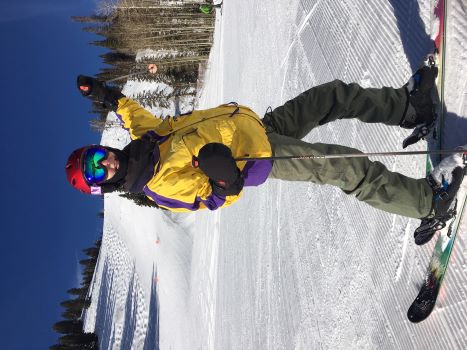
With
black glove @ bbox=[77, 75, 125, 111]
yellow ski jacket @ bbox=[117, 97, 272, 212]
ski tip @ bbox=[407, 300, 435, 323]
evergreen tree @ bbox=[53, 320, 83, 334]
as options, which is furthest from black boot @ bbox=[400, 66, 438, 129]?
evergreen tree @ bbox=[53, 320, 83, 334]

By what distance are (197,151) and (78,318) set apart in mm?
34339

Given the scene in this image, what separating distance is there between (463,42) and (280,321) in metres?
2.97

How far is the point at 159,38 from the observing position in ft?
73.3

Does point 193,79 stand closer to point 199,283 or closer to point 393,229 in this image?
point 199,283

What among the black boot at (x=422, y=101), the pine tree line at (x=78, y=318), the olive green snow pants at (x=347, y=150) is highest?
the black boot at (x=422, y=101)

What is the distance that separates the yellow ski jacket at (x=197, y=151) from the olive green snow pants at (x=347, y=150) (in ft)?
0.52

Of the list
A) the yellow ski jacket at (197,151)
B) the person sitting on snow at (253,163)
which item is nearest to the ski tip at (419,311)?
the person sitting on snow at (253,163)

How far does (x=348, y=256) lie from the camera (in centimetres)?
310

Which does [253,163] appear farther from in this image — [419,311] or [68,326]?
Result: [68,326]

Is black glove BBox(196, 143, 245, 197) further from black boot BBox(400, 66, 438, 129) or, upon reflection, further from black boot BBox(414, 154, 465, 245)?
black boot BBox(400, 66, 438, 129)

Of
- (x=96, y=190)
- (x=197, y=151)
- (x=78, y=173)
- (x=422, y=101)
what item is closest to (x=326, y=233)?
(x=422, y=101)

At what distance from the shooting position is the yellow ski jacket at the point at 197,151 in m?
2.12

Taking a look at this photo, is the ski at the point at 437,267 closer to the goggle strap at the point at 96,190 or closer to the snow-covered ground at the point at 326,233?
the snow-covered ground at the point at 326,233

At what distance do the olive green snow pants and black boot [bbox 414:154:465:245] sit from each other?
47mm
